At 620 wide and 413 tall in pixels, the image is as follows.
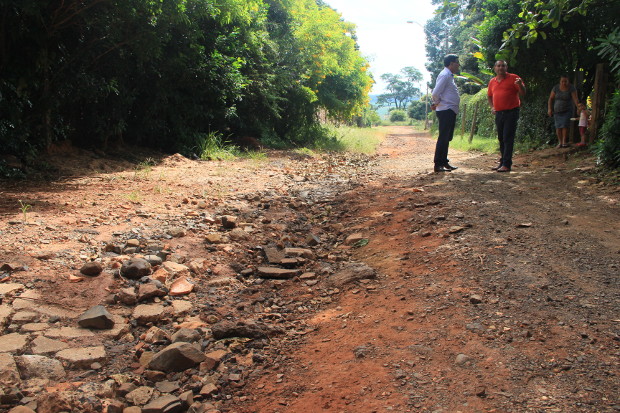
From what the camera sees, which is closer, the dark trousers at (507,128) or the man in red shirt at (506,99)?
the man in red shirt at (506,99)

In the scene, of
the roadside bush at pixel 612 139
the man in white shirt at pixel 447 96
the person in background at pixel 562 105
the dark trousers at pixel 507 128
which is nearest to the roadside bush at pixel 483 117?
the person in background at pixel 562 105

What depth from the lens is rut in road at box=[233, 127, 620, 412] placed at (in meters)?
2.11

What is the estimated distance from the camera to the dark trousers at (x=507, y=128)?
287 inches

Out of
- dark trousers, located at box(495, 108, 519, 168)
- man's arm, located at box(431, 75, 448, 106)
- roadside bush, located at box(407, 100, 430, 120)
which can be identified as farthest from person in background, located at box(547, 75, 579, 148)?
roadside bush, located at box(407, 100, 430, 120)

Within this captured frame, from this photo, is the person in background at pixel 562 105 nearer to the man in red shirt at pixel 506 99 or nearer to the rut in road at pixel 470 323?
the man in red shirt at pixel 506 99

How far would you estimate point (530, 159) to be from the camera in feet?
31.5

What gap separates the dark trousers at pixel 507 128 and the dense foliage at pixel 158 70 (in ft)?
18.4

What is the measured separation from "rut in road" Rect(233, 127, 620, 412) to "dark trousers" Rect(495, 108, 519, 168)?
252cm

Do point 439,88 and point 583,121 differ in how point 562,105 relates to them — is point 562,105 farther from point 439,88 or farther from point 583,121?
point 439,88

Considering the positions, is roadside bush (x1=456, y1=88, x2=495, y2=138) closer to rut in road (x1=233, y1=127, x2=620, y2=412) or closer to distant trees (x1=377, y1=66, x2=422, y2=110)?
rut in road (x1=233, y1=127, x2=620, y2=412)

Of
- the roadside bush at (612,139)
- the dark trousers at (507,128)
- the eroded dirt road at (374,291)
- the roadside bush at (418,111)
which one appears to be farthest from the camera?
the roadside bush at (418,111)

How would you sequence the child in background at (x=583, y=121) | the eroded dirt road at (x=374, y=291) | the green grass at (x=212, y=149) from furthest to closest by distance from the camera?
the green grass at (x=212, y=149), the child in background at (x=583, y=121), the eroded dirt road at (x=374, y=291)

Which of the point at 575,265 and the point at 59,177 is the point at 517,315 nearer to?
the point at 575,265

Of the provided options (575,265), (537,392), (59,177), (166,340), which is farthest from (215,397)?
(59,177)
